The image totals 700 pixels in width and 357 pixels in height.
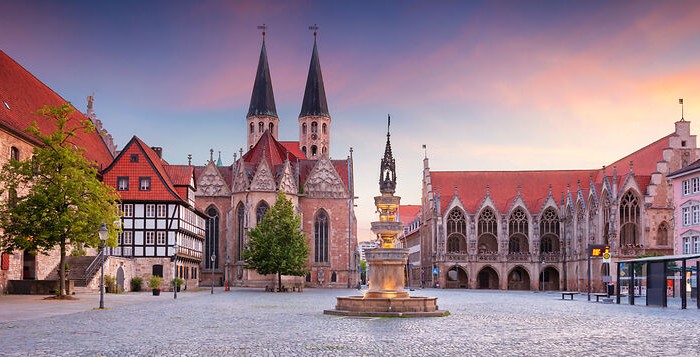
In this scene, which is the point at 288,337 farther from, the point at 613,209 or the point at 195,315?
the point at 613,209

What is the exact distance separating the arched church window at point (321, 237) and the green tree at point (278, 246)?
16898 mm

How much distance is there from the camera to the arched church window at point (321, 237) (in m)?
88.2

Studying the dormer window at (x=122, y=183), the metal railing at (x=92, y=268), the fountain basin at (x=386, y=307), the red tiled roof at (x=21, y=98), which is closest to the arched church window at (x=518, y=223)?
the dormer window at (x=122, y=183)

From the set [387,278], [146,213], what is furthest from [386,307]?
[146,213]

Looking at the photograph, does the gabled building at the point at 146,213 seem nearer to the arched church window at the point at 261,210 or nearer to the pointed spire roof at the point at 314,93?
the arched church window at the point at 261,210

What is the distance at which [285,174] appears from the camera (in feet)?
281

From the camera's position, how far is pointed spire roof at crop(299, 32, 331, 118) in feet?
363

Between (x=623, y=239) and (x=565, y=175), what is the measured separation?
21210 millimetres

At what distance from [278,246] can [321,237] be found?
19.6 metres

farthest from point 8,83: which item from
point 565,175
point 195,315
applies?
point 565,175

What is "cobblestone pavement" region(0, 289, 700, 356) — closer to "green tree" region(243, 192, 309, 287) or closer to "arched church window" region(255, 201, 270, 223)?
"green tree" region(243, 192, 309, 287)

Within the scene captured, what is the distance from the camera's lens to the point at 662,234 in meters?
76.6

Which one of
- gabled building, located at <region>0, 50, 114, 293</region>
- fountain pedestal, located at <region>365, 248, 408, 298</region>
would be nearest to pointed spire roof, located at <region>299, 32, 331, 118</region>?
gabled building, located at <region>0, 50, 114, 293</region>

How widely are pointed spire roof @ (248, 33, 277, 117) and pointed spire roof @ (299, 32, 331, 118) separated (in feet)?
15.7
